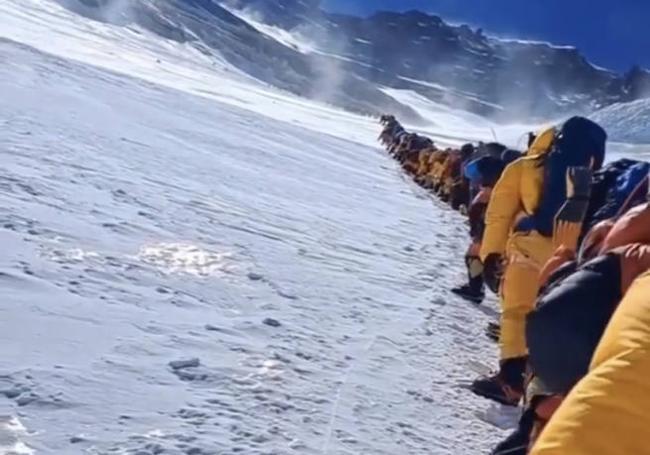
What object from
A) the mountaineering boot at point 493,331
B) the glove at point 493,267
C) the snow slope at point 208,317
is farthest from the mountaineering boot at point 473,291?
the glove at point 493,267

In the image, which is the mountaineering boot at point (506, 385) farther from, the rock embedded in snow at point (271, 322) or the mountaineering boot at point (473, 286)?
the mountaineering boot at point (473, 286)

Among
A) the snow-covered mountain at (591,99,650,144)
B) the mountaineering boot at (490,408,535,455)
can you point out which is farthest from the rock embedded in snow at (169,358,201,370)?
the snow-covered mountain at (591,99,650,144)

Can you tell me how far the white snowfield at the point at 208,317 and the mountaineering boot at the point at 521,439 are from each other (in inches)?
15.4

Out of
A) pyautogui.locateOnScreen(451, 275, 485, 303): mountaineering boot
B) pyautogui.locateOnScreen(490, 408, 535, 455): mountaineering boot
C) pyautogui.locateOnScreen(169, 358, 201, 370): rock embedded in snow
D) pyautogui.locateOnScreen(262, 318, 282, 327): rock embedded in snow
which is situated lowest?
pyautogui.locateOnScreen(169, 358, 201, 370): rock embedded in snow

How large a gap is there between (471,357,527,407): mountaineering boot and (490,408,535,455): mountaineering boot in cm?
113

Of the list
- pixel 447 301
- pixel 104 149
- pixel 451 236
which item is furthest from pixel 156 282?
pixel 451 236

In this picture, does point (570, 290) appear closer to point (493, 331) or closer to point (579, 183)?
point (579, 183)

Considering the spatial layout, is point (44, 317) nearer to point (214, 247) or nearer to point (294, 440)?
point (294, 440)

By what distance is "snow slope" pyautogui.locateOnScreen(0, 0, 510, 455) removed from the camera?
350 centimetres

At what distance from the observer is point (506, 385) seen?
4668 mm

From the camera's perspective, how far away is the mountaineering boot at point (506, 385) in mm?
4648

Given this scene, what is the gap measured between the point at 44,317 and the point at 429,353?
6.43 feet

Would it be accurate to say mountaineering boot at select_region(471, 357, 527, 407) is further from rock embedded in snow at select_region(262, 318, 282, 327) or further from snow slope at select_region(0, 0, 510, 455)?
rock embedded in snow at select_region(262, 318, 282, 327)

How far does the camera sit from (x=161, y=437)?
3.28 m
